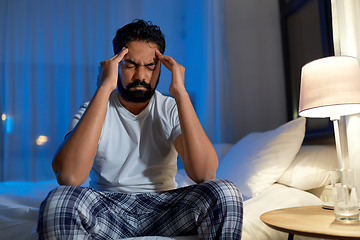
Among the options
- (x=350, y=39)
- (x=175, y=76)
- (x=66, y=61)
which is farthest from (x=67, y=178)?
(x=66, y=61)

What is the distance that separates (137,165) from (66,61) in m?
1.98

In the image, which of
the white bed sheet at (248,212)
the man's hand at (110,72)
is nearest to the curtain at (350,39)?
the white bed sheet at (248,212)

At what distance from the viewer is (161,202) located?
3.41ft

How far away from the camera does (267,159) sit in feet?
5.09

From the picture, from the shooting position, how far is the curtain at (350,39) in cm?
134

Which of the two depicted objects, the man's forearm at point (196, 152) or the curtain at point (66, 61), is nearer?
the man's forearm at point (196, 152)

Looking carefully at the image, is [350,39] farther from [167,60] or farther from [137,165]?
[137,165]

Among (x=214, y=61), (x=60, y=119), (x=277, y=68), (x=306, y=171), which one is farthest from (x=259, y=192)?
(x=60, y=119)

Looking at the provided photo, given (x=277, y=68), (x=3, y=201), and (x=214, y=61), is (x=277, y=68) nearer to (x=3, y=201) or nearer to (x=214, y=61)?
(x=214, y=61)

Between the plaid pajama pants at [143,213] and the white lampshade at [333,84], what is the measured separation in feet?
1.84

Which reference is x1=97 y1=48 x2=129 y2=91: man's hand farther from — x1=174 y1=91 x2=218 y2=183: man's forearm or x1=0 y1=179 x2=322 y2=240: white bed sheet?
x1=0 y1=179 x2=322 y2=240: white bed sheet

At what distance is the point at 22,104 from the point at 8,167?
57 cm

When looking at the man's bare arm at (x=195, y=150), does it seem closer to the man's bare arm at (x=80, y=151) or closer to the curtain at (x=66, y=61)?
the man's bare arm at (x=80, y=151)

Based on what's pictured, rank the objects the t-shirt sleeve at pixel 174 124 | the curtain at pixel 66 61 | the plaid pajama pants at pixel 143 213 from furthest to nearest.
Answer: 1. the curtain at pixel 66 61
2. the t-shirt sleeve at pixel 174 124
3. the plaid pajama pants at pixel 143 213
